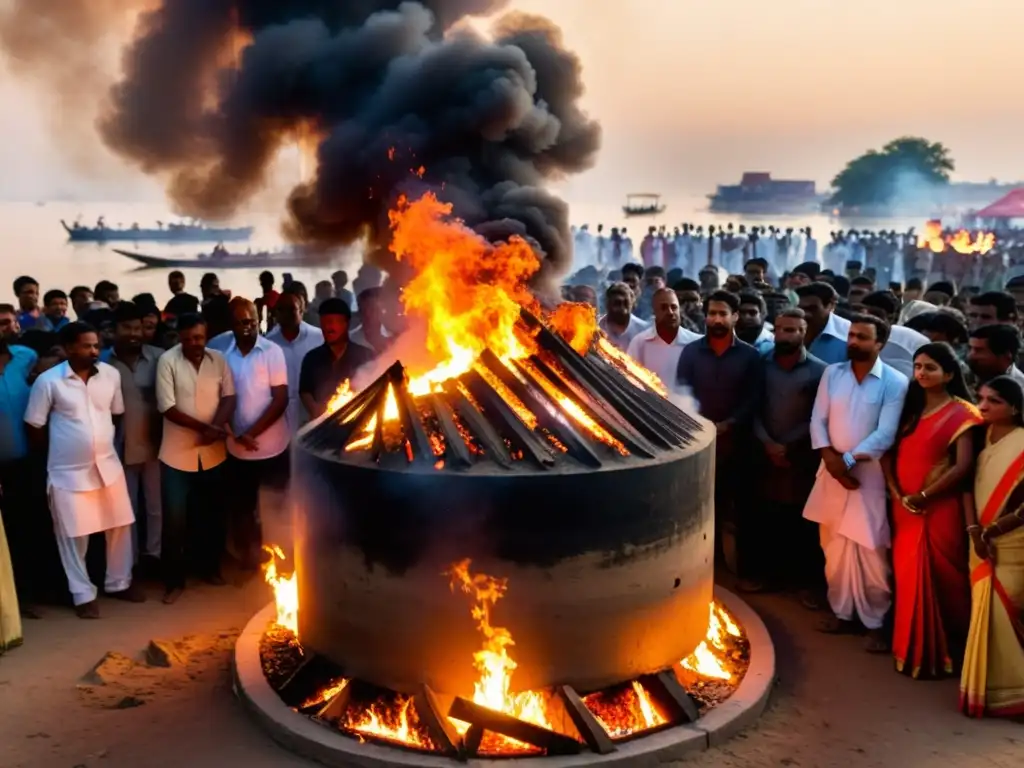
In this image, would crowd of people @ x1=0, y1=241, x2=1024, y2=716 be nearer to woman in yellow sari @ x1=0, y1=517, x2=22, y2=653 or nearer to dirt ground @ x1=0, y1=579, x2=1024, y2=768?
woman in yellow sari @ x1=0, y1=517, x2=22, y2=653

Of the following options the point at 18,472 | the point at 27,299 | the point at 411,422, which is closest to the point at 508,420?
the point at 411,422

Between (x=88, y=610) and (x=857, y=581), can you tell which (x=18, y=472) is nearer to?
(x=88, y=610)

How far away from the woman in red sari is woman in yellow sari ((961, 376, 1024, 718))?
0.25 m

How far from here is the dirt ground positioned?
4.31m

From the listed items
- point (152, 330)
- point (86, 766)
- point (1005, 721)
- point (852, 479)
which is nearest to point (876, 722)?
point (1005, 721)

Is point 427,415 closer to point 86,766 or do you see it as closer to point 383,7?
point 86,766

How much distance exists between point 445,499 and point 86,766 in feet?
6.88

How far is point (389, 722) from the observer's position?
4449mm

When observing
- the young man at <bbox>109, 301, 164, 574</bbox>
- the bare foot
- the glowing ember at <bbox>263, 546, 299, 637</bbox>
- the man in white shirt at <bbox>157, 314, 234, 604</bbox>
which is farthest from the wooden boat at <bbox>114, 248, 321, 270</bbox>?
the glowing ember at <bbox>263, 546, 299, 637</bbox>

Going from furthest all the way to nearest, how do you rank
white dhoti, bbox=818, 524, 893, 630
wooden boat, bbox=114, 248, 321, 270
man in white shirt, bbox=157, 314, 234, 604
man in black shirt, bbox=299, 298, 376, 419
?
wooden boat, bbox=114, 248, 321, 270
man in black shirt, bbox=299, 298, 376, 419
man in white shirt, bbox=157, 314, 234, 604
white dhoti, bbox=818, 524, 893, 630

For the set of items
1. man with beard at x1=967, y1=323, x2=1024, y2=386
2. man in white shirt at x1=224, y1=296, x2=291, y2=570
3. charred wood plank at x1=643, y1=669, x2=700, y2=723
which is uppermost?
man with beard at x1=967, y1=323, x2=1024, y2=386

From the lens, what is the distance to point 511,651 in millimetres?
4301

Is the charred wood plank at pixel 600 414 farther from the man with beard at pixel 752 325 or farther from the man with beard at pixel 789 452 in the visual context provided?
the man with beard at pixel 752 325

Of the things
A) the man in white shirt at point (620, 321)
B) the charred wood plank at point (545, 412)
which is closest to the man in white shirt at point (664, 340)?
the man in white shirt at point (620, 321)
